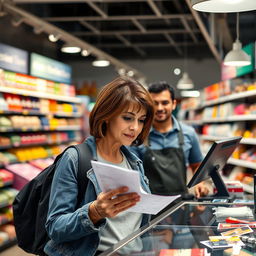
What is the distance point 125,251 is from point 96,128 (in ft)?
1.98

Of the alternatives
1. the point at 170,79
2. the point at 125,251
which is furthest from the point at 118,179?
the point at 170,79

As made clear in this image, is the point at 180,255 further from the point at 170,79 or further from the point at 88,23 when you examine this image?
the point at 170,79

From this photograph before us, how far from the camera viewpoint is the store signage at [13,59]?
7.54 meters

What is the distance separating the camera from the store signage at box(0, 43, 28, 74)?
24.7 ft

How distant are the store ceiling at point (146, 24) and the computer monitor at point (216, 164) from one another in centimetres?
507

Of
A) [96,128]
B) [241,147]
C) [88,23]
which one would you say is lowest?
[241,147]

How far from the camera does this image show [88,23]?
1310cm

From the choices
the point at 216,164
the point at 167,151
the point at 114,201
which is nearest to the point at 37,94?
the point at 167,151

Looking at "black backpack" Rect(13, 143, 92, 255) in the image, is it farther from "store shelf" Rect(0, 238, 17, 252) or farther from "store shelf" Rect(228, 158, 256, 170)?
"store shelf" Rect(228, 158, 256, 170)

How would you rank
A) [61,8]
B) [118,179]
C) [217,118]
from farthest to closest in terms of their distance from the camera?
1. [61,8]
2. [217,118]
3. [118,179]

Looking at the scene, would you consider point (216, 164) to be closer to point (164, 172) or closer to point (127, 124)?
point (164, 172)

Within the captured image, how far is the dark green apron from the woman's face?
161 centimetres

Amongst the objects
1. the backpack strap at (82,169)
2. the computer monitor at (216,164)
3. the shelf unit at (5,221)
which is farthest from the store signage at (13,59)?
the backpack strap at (82,169)

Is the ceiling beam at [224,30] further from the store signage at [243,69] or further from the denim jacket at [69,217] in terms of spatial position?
the denim jacket at [69,217]
